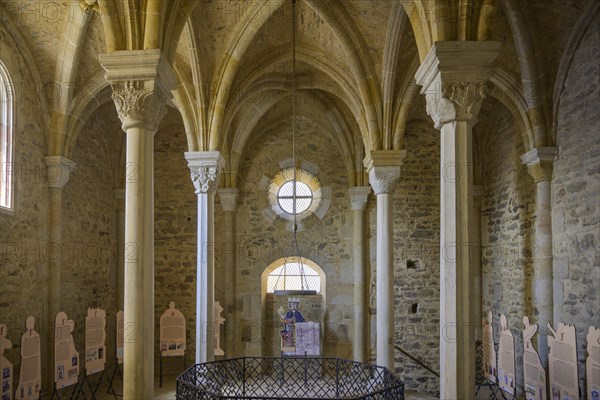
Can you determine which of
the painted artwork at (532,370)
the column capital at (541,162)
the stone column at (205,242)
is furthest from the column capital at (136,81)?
the painted artwork at (532,370)

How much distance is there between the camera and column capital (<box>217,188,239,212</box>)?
1340 centimetres

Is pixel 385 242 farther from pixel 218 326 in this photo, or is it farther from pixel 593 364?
pixel 218 326

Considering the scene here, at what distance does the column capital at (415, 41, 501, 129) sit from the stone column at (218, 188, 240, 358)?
8.44m

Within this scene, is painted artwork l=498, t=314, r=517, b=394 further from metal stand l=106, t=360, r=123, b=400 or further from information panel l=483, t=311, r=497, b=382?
metal stand l=106, t=360, r=123, b=400

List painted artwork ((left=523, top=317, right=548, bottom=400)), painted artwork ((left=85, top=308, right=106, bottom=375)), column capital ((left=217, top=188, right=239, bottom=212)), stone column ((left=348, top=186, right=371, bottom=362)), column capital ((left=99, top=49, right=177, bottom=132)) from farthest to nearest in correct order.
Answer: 1. column capital ((left=217, top=188, right=239, bottom=212))
2. stone column ((left=348, top=186, right=371, bottom=362))
3. painted artwork ((left=85, top=308, right=106, bottom=375))
4. painted artwork ((left=523, top=317, right=548, bottom=400))
5. column capital ((left=99, top=49, right=177, bottom=132))

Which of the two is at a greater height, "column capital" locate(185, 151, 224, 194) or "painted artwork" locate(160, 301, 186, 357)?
"column capital" locate(185, 151, 224, 194)

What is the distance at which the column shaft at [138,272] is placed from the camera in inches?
212

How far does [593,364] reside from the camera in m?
7.32

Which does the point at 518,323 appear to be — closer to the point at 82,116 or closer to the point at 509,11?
the point at 509,11

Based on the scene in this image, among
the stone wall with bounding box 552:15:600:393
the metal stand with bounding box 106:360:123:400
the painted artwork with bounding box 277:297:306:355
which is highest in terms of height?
the stone wall with bounding box 552:15:600:393

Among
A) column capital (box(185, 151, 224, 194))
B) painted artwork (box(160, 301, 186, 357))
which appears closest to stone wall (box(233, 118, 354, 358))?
painted artwork (box(160, 301, 186, 357))

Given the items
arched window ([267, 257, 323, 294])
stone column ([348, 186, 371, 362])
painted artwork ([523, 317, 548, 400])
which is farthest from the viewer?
arched window ([267, 257, 323, 294])

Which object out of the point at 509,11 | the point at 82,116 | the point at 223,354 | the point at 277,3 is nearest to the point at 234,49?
the point at 277,3

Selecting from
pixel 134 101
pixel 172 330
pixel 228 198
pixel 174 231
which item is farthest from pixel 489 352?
pixel 134 101
